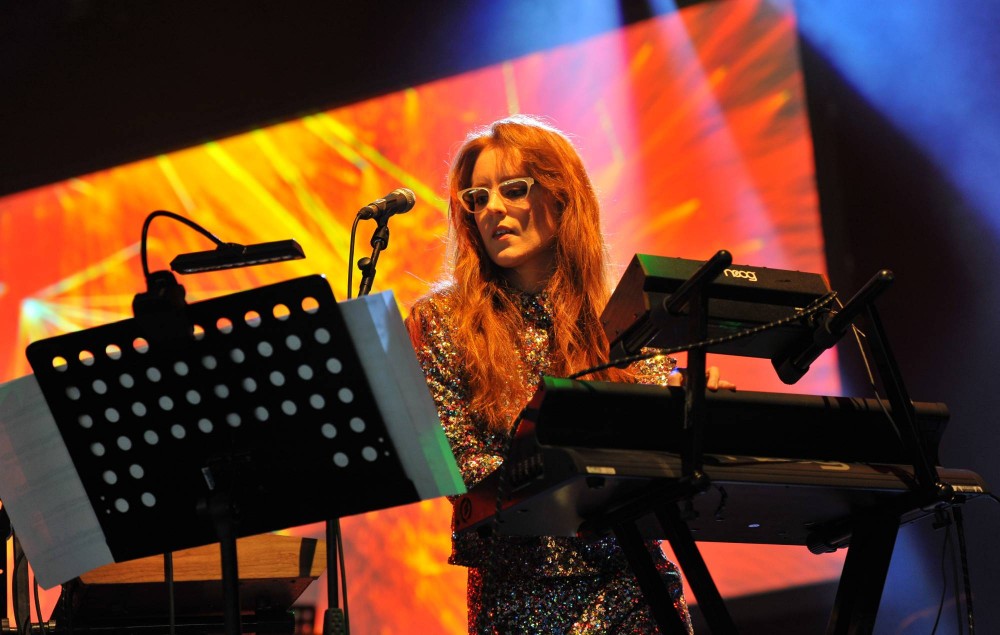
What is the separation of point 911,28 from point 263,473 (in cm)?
311

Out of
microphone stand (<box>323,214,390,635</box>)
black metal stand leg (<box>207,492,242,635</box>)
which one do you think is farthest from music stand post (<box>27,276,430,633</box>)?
microphone stand (<box>323,214,390,635</box>)

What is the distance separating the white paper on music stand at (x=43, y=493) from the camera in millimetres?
1574

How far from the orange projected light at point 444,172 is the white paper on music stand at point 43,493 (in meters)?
1.81

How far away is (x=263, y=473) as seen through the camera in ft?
5.06

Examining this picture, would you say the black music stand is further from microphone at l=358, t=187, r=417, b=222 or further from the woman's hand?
microphone at l=358, t=187, r=417, b=222

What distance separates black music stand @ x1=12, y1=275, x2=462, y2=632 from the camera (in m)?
1.48

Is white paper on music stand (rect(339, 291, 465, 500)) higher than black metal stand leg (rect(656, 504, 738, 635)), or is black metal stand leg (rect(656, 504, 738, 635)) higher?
white paper on music stand (rect(339, 291, 465, 500))

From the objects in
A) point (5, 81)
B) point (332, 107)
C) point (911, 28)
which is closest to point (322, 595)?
point (332, 107)

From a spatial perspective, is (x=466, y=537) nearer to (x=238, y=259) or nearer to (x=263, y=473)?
(x=263, y=473)

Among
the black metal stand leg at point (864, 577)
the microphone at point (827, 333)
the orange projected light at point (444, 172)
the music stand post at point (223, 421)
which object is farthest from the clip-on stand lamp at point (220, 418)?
the orange projected light at point (444, 172)

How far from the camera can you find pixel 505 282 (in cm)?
249

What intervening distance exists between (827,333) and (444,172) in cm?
227

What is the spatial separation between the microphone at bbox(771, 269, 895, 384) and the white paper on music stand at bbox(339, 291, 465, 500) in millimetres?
597

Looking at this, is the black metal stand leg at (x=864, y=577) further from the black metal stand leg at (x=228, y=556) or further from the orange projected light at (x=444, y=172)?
the orange projected light at (x=444, y=172)
